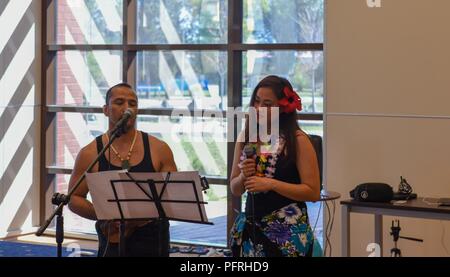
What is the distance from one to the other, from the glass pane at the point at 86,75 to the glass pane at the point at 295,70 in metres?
1.37

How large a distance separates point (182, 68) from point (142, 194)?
3954 mm

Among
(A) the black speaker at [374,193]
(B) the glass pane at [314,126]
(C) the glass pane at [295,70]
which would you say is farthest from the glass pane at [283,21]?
(A) the black speaker at [374,193]

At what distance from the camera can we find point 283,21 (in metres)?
6.82

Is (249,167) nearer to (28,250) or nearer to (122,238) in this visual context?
(122,238)

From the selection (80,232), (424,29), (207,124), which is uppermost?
(424,29)

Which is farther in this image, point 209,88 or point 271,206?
point 209,88

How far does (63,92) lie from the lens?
7.93m

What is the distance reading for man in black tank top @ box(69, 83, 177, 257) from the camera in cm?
359

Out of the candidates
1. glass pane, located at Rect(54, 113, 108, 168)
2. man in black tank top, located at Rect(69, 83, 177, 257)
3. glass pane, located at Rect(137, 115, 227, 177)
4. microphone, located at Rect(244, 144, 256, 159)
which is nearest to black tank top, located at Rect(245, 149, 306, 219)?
microphone, located at Rect(244, 144, 256, 159)

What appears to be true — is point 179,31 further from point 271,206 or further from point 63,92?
point 271,206

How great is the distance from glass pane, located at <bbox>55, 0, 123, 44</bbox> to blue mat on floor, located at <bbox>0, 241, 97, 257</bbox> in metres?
2.09

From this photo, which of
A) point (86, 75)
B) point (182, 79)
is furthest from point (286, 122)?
point (86, 75)
